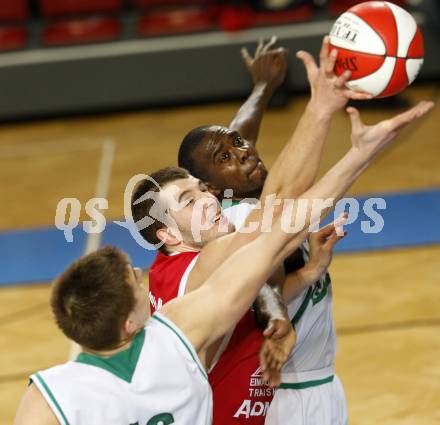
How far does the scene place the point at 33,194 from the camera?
1056 centimetres

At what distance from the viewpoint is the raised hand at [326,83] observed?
133 inches

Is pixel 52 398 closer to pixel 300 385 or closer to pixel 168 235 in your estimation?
pixel 168 235

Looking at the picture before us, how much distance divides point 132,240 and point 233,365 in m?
4.96

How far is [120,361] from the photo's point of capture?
133 inches

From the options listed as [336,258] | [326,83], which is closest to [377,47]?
[326,83]

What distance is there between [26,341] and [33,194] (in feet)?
10.7

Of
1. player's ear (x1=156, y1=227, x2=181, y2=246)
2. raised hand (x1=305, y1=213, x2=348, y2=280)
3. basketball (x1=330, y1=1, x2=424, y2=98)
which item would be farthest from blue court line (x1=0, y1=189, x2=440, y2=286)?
basketball (x1=330, y1=1, x2=424, y2=98)

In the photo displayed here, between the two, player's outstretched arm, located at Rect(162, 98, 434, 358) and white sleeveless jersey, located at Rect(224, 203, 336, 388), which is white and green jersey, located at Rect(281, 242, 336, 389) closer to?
white sleeveless jersey, located at Rect(224, 203, 336, 388)

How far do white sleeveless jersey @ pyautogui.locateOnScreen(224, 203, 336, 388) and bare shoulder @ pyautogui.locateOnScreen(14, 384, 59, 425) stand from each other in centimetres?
150

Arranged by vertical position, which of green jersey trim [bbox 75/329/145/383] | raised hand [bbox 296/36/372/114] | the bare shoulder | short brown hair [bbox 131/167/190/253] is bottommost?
the bare shoulder

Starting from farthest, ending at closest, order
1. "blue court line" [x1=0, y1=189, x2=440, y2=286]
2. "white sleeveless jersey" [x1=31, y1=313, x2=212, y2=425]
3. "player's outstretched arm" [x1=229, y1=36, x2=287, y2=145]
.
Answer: "blue court line" [x1=0, y1=189, x2=440, y2=286] → "player's outstretched arm" [x1=229, y1=36, x2=287, y2=145] → "white sleeveless jersey" [x1=31, y1=313, x2=212, y2=425]

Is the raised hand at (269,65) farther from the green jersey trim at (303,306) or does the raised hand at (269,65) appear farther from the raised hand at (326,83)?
the raised hand at (326,83)

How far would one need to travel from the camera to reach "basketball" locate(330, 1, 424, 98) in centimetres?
361

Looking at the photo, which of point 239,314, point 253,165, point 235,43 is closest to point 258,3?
point 235,43
